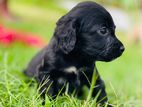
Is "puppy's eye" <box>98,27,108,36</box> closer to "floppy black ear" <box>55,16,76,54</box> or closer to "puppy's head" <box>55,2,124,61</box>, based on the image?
"puppy's head" <box>55,2,124,61</box>

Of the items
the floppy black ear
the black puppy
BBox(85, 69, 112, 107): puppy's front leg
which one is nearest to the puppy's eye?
the black puppy

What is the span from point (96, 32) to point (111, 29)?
A: 143 mm

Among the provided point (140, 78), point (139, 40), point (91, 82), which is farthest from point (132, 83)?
point (139, 40)

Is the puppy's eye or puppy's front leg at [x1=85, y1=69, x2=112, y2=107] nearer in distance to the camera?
the puppy's eye

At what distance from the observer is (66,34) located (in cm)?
479

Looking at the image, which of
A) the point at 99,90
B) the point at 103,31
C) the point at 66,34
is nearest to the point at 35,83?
Answer: the point at 99,90

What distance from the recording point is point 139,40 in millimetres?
14727

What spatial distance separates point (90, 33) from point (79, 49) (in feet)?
0.66

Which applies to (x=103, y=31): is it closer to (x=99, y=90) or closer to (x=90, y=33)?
(x=90, y=33)

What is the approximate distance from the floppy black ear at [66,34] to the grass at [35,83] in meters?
0.48

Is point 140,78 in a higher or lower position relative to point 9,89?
lower

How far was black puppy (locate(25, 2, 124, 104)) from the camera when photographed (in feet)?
15.8

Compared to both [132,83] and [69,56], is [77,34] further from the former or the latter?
[132,83]

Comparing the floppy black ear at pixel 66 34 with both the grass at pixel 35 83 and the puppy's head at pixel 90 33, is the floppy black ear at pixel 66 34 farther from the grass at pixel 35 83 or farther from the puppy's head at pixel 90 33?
the grass at pixel 35 83
